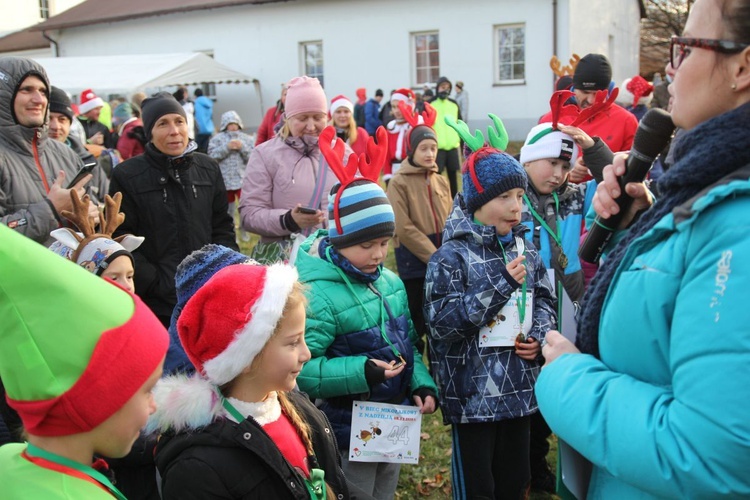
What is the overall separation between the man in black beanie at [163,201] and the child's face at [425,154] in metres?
1.73

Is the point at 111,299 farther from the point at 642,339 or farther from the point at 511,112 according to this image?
the point at 511,112

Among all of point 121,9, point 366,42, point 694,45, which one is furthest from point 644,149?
point 121,9

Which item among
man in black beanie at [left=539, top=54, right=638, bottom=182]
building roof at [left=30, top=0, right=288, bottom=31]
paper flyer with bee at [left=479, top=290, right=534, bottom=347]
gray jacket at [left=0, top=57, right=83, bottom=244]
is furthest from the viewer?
building roof at [left=30, top=0, right=288, bottom=31]

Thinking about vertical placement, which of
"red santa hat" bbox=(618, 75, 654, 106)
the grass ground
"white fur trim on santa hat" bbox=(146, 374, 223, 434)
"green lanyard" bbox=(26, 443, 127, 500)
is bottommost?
the grass ground

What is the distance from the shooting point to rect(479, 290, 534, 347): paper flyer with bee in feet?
10.1

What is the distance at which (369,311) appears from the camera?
2.98 meters

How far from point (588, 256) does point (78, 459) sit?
4.64 feet

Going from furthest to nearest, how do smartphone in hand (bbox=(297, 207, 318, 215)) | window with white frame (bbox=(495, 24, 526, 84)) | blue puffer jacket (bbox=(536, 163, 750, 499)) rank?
1. window with white frame (bbox=(495, 24, 526, 84))
2. smartphone in hand (bbox=(297, 207, 318, 215))
3. blue puffer jacket (bbox=(536, 163, 750, 499))

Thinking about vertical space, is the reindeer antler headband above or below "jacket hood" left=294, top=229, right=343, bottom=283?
above

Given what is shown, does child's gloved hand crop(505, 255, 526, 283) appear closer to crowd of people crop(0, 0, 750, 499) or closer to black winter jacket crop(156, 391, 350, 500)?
crowd of people crop(0, 0, 750, 499)

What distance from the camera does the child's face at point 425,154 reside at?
5.27 meters

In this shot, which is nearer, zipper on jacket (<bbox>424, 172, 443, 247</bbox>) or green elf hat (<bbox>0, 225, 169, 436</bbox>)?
green elf hat (<bbox>0, 225, 169, 436</bbox>)

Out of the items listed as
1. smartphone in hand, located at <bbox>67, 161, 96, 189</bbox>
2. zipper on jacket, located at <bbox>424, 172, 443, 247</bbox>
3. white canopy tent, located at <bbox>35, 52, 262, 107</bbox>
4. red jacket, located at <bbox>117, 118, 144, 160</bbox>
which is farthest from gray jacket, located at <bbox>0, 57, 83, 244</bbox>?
white canopy tent, located at <bbox>35, 52, 262, 107</bbox>

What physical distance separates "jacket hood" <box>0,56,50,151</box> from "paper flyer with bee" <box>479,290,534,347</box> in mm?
2696
